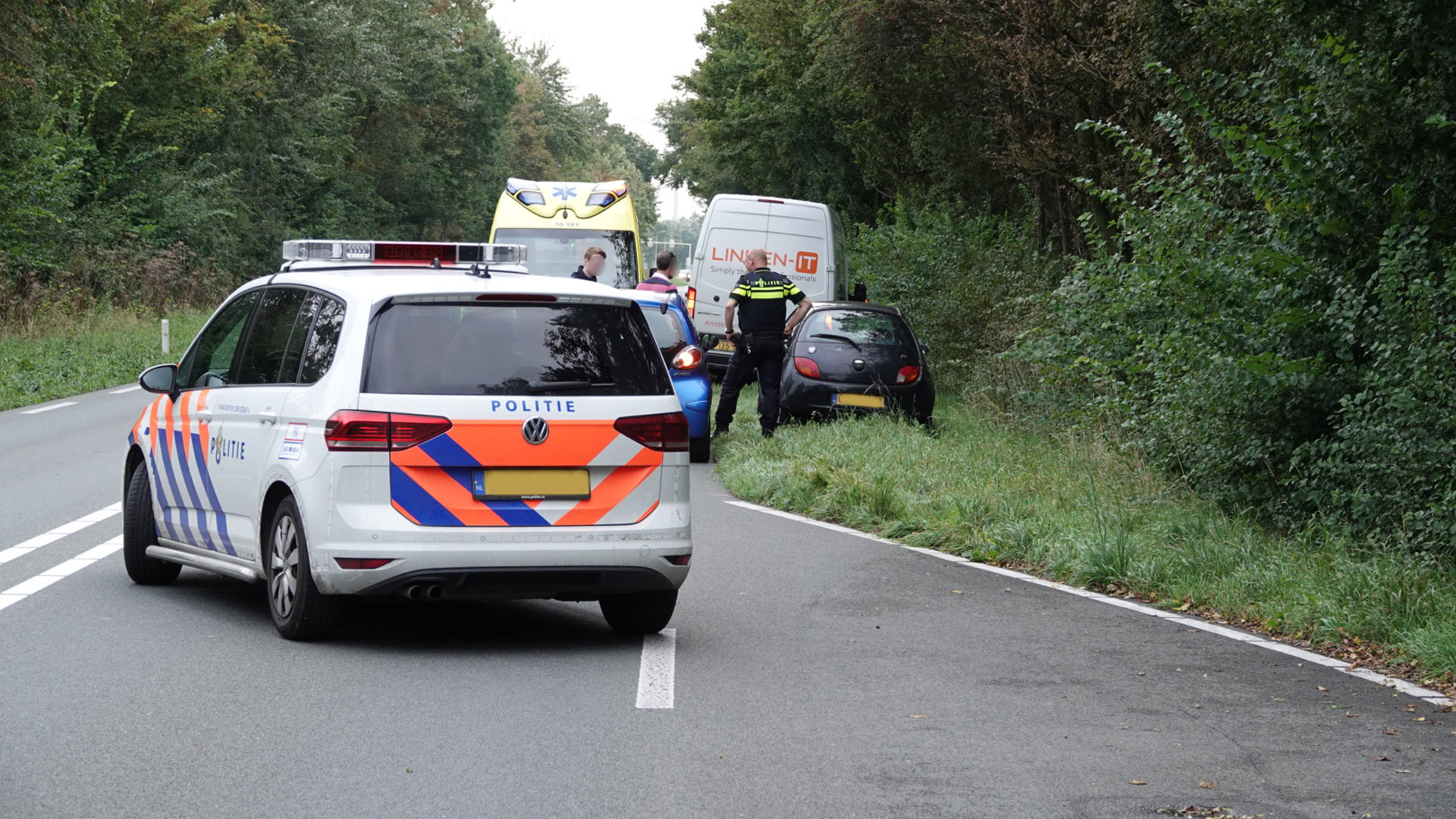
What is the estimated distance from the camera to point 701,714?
6457 millimetres

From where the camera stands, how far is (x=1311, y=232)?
1107 centimetres

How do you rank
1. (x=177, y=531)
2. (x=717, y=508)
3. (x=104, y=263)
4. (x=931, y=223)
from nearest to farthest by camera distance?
1. (x=177, y=531)
2. (x=717, y=508)
3. (x=931, y=223)
4. (x=104, y=263)

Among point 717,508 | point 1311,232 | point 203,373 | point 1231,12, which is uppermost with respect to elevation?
point 1231,12

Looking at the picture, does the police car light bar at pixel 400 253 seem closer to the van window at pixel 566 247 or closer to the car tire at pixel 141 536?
the car tire at pixel 141 536

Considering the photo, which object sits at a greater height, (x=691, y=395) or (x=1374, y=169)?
(x=1374, y=169)

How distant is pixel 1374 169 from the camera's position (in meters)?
10.7

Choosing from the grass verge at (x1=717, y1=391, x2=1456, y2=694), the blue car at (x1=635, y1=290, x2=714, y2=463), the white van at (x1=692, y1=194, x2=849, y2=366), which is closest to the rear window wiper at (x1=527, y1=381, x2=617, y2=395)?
the grass verge at (x1=717, y1=391, x2=1456, y2=694)

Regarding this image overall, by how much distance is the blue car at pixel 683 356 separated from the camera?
15797mm

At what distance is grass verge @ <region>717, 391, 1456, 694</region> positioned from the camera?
824 cm

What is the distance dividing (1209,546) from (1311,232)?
2.55 metres

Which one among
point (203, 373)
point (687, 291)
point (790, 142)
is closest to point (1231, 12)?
point (203, 373)

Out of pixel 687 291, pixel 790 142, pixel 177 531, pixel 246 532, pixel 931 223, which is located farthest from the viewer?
pixel 790 142

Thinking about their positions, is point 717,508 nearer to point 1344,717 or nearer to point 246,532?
point 246,532

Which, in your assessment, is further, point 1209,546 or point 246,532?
point 1209,546
